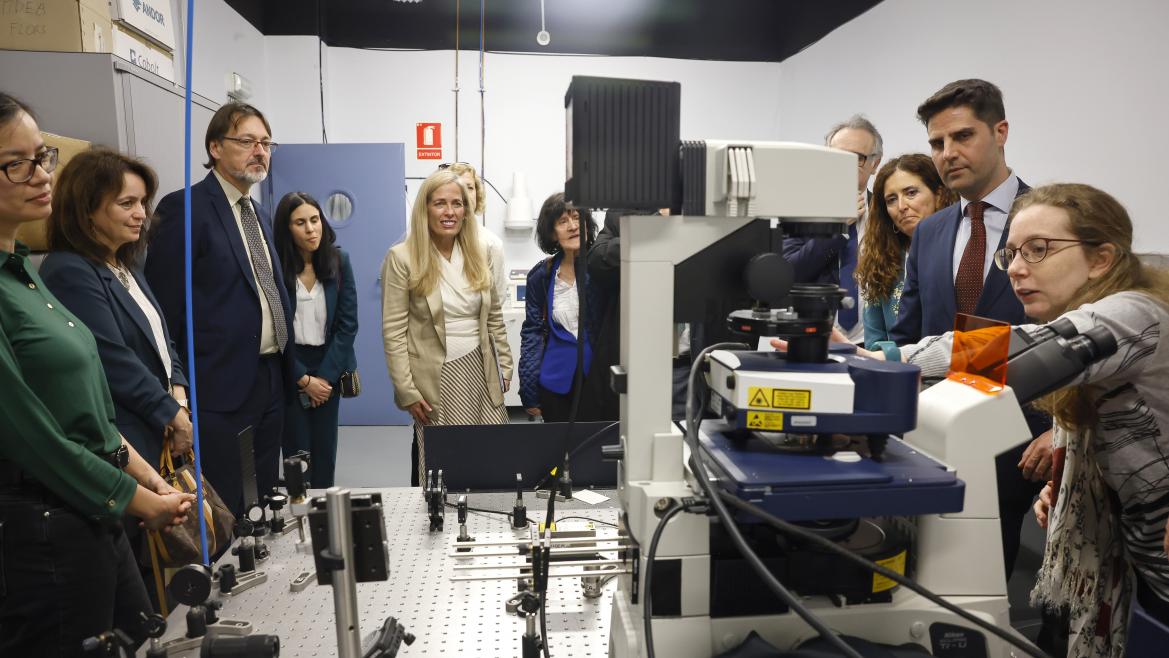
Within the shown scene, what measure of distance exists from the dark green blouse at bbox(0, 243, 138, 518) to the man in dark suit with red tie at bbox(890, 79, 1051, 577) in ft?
6.11

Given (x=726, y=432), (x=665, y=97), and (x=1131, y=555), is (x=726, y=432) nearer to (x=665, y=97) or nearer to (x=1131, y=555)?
(x=665, y=97)

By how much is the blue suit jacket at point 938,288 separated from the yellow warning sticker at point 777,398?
1.01 meters

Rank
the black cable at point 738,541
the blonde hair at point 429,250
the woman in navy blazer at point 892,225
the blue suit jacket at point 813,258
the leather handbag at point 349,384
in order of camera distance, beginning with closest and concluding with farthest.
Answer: the black cable at point 738,541
the blue suit jacket at point 813,258
the woman in navy blazer at point 892,225
the blonde hair at point 429,250
the leather handbag at point 349,384

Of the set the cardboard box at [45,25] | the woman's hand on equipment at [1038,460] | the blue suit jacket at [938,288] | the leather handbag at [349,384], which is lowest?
the leather handbag at [349,384]

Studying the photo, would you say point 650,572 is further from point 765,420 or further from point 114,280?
point 114,280

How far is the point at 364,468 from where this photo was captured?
3.68 m

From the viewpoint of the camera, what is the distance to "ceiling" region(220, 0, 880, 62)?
4.40m

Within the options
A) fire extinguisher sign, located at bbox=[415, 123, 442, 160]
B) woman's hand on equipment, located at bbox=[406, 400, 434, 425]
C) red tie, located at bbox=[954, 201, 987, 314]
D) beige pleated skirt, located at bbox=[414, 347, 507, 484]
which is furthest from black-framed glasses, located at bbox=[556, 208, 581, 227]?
fire extinguisher sign, located at bbox=[415, 123, 442, 160]

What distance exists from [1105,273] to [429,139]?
163 inches

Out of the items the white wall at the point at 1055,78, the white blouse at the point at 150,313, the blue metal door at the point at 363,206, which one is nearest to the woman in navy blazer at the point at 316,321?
the white blouse at the point at 150,313

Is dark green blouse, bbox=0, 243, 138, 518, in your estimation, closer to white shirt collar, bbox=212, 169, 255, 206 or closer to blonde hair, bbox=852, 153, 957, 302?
white shirt collar, bbox=212, 169, 255, 206

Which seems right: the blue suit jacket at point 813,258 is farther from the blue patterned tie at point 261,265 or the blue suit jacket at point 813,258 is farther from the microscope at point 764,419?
the blue patterned tie at point 261,265

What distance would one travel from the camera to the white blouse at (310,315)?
2.71 metres

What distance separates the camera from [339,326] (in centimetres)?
278
